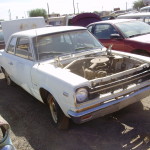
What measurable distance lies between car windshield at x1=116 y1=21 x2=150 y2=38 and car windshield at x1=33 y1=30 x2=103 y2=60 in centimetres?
191

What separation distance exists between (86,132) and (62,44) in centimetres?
178

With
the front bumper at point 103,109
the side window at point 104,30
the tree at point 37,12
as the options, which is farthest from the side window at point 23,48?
the tree at point 37,12

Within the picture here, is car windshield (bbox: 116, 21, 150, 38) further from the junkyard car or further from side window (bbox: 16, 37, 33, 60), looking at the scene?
side window (bbox: 16, 37, 33, 60)

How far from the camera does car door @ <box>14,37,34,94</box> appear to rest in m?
4.34

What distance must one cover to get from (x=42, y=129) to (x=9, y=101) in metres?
1.80

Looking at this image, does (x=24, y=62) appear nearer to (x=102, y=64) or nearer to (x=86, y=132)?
(x=102, y=64)

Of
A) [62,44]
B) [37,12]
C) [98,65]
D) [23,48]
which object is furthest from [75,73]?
[37,12]

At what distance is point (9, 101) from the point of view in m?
5.43

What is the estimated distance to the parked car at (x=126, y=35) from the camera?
5.93m

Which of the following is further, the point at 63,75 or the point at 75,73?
the point at 75,73

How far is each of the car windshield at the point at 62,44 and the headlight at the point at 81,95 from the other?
1.40 meters

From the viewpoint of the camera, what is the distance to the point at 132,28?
669 cm

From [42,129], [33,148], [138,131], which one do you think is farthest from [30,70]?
[138,131]

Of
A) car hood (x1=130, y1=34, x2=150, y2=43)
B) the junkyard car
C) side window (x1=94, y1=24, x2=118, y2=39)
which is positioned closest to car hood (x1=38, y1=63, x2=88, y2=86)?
the junkyard car
